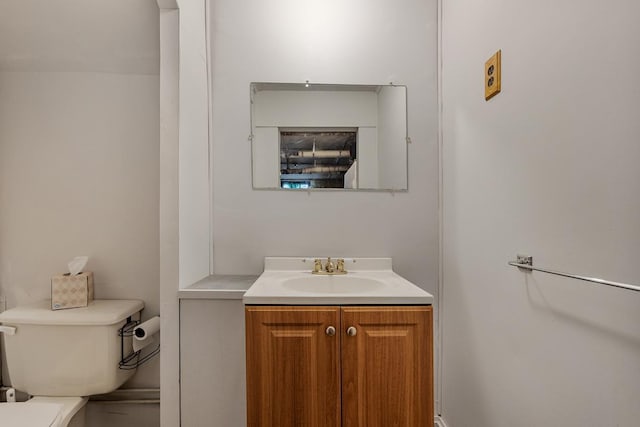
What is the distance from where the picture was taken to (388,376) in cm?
101

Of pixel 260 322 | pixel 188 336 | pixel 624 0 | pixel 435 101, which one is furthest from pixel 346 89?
pixel 188 336

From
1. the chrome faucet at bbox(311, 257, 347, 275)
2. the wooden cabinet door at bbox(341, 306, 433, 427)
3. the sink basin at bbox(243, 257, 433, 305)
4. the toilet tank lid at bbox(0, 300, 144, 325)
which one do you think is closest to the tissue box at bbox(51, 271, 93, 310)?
the toilet tank lid at bbox(0, 300, 144, 325)

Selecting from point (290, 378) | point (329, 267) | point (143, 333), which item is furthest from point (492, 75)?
point (143, 333)

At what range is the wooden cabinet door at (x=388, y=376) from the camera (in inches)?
→ 39.8

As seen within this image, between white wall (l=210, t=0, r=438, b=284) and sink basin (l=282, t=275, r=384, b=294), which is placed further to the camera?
white wall (l=210, t=0, r=438, b=284)

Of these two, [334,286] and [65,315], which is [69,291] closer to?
[65,315]

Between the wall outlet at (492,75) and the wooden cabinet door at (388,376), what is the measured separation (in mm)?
867

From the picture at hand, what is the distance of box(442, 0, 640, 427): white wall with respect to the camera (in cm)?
66

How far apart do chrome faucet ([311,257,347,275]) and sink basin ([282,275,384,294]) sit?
0.13 feet

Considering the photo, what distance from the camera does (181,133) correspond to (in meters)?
1.25

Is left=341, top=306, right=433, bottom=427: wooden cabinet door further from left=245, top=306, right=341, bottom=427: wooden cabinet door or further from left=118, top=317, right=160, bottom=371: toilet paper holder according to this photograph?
left=118, top=317, right=160, bottom=371: toilet paper holder

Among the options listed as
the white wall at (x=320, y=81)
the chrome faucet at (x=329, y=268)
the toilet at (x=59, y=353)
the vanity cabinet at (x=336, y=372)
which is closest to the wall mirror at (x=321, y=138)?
the white wall at (x=320, y=81)

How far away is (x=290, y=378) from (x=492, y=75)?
1.31 metres

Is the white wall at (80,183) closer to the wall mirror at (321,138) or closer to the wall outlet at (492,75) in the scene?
the wall mirror at (321,138)
